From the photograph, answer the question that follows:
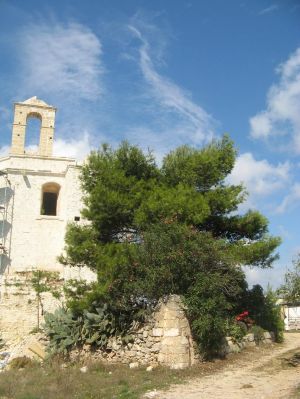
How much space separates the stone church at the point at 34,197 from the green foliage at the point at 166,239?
10609 millimetres

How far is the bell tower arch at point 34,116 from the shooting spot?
94.4 ft

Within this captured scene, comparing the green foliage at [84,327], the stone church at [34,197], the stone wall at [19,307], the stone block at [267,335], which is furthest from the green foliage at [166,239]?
the stone church at [34,197]

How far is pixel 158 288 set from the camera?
41.3 feet

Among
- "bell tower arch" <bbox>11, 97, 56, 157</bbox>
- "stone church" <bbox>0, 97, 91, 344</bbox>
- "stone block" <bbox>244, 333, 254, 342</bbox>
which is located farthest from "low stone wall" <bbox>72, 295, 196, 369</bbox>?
"bell tower arch" <bbox>11, 97, 56, 157</bbox>

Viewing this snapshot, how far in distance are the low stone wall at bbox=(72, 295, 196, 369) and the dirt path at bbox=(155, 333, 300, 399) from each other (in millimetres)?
1103

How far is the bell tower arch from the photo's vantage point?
2877 cm

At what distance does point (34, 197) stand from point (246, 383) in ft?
69.5

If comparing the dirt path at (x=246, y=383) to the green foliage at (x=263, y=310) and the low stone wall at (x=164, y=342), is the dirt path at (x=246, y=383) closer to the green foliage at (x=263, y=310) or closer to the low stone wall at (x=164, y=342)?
the low stone wall at (x=164, y=342)

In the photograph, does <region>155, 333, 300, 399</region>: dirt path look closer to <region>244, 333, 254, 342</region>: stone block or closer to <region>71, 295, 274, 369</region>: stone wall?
<region>71, 295, 274, 369</region>: stone wall

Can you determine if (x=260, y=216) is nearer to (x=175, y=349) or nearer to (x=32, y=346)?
(x=175, y=349)

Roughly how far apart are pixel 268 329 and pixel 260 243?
3.97m

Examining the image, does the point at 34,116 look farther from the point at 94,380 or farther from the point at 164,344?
the point at 94,380

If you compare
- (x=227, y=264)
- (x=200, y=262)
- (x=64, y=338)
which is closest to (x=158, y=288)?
(x=200, y=262)

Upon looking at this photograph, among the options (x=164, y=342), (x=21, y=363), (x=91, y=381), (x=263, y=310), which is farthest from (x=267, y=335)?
(x=21, y=363)
